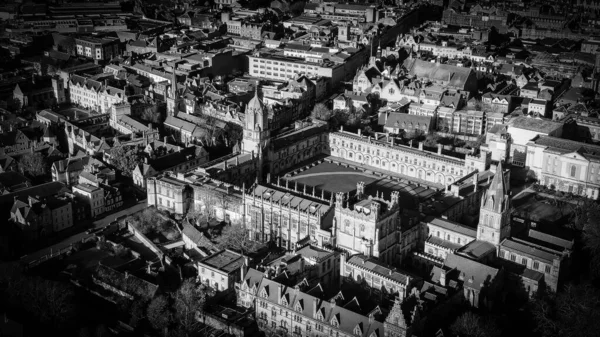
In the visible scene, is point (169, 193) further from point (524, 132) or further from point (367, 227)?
point (524, 132)

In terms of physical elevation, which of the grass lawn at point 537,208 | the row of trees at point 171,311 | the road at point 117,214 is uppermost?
the grass lawn at point 537,208

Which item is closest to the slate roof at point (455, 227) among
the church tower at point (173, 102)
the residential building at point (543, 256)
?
the residential building at point (543, 256)

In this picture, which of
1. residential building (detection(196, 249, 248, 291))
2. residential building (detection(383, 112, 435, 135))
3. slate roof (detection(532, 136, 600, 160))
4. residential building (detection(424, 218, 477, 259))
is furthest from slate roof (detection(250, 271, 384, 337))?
residential building (detection(383, 112, 435, 135))

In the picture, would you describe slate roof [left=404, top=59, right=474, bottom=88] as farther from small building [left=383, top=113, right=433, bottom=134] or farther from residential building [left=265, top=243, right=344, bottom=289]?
residential building [left=265, top=243, right=344, bottom=289]

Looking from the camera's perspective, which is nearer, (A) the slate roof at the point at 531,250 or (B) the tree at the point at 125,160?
(A) the slate roof at the point at 531,250

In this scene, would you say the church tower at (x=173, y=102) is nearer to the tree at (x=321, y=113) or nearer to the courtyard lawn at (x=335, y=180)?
the tree at (x=321, y=113)

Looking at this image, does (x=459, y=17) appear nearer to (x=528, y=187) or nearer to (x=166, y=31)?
(x=166, y=31)
